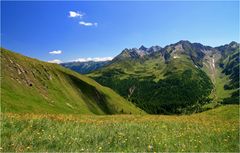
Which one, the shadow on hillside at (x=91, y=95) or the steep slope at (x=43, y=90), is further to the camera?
the shadow on hillside at (x=91, y=95)

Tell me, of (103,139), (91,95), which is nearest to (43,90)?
(91,95)

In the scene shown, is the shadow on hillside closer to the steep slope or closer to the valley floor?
the steep slope

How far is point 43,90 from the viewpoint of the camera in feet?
328

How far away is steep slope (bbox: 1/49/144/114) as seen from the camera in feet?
250

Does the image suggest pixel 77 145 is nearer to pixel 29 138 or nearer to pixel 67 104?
pixel 29 138

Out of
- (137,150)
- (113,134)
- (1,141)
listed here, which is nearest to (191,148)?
(137,150)

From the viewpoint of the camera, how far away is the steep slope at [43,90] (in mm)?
76306

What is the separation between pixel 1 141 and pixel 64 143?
239cm

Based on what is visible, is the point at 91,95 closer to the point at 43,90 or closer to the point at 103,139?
the point at 43,90

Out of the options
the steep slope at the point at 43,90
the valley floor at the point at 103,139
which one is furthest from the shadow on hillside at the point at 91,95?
the valley floor at the point at 103,139

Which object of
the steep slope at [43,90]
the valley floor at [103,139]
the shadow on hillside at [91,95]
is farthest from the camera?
the shadow on hillside at [91,95]

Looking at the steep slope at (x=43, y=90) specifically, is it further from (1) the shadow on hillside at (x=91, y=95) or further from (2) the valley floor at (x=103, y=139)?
(2) the valley floor at (x=103, y=139)

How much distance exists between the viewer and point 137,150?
1228 cm

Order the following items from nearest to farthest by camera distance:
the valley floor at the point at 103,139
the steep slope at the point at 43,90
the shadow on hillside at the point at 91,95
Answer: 1. the valley floor at the point at 103,139
2. the steep slope at the point at 43,90
3. the shadow on hillside at the point at 91,95
